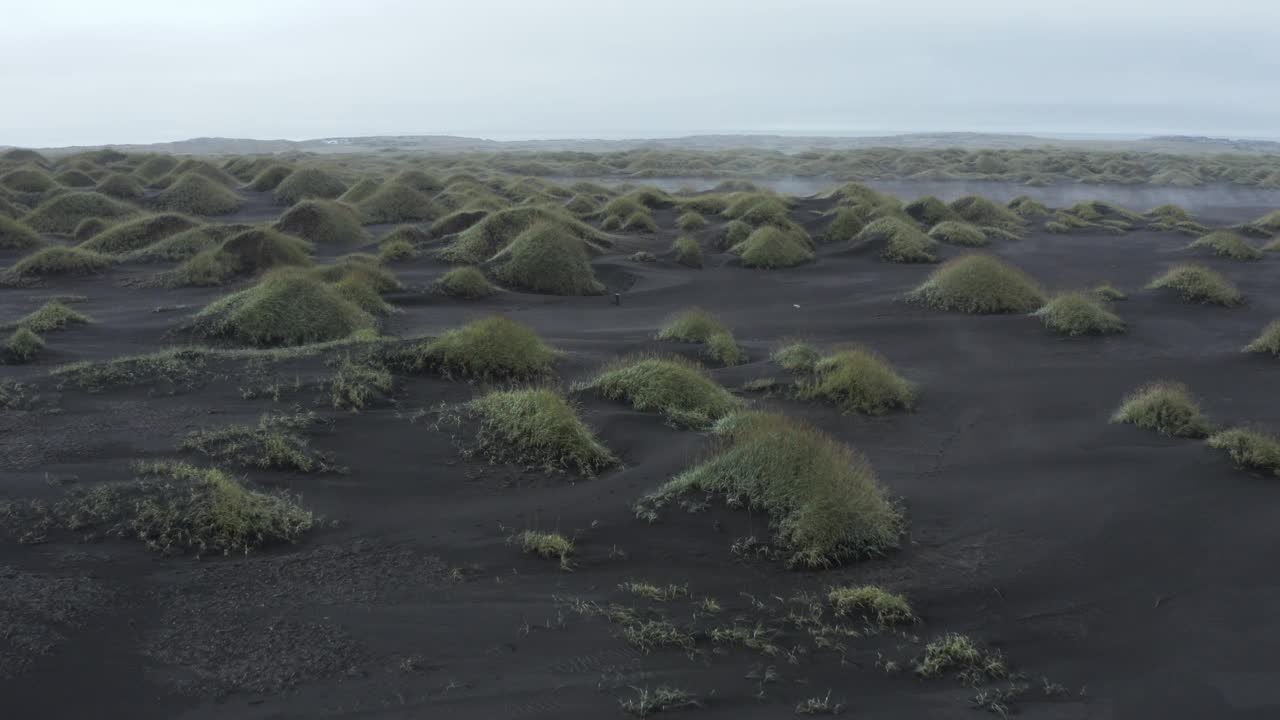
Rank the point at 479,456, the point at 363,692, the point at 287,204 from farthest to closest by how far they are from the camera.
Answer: the point at 287,204
the point at 479,456
the point at 363,692

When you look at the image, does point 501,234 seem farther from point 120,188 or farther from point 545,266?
point 120,188

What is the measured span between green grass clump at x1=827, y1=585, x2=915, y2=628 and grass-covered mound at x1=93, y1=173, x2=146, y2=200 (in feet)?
119

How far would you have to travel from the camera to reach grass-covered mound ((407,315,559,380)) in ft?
37.3

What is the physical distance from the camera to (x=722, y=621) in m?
6.00

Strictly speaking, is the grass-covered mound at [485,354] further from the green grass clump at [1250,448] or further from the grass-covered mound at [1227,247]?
the grass-covered mound at [1227,247]

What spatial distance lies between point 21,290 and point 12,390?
10.3m

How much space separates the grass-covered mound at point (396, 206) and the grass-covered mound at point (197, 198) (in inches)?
243

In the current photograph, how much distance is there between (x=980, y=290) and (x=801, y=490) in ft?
38.0

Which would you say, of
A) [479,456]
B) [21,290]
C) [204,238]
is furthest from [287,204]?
[479,456]

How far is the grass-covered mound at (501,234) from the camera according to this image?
21938 millimetres

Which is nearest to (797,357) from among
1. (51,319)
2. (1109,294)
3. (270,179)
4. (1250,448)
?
(1250,448)

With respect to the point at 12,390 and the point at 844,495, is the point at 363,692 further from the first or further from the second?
the point at 12,390

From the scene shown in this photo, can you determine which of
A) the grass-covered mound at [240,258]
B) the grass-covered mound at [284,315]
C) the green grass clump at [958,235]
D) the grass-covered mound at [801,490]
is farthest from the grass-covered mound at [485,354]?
the green grass clump at [958,235]

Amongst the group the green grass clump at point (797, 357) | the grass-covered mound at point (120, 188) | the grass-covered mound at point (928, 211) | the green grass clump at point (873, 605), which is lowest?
the green grass clump at point (873, 605)
